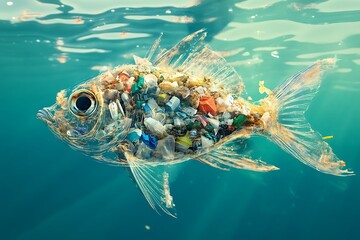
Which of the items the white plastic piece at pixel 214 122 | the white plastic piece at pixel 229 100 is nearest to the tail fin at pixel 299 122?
the white plastic piece at pixel 229 100

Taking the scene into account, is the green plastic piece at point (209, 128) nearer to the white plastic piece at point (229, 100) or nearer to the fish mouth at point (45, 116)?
the white plastic piece at point (229, 100)

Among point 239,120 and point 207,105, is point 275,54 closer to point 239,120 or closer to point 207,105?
point 239,120

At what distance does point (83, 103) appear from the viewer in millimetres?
3389

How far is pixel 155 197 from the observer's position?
10.5 ft

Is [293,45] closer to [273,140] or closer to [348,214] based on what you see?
[273,140]

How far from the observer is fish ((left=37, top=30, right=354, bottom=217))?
11.1ft

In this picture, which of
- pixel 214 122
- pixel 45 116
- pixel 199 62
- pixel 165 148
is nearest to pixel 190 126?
pixel 214 122

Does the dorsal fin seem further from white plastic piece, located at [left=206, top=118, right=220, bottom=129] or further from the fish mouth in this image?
the fish mouth

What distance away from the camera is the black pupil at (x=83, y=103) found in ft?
11.1

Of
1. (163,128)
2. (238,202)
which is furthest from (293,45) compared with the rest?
(238,202)

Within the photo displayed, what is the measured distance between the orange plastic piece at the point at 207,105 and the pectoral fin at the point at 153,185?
918 millimetres

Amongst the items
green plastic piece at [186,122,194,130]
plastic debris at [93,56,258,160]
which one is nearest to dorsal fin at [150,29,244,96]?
plastic debris at [93,56,258,160]

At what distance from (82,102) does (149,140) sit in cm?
83

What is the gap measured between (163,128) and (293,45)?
1723 centimetres
